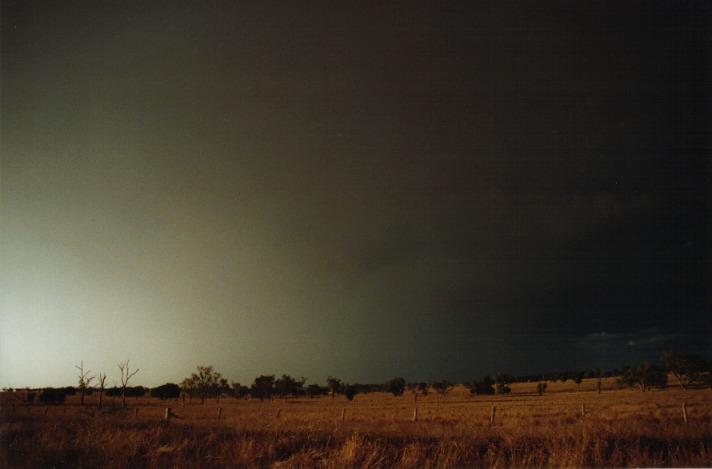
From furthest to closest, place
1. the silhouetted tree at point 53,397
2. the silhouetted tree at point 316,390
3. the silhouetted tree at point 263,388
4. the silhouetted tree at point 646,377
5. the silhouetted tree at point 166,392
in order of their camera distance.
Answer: the silhouetted tree at point 316,390 → the silhouetted tree at point 263,388 → the silhouetted tree at point 166,392 → the silhouetted tree at point 646,377 → the silhouetted tree at point 53,397

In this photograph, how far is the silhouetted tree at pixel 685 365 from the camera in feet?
253

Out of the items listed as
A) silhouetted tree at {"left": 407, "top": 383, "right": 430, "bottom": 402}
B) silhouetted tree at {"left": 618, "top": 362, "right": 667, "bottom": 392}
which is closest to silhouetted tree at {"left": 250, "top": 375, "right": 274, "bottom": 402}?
silhouetted tree at {"left": 407, "top": 383, "right": 430, "bottom": 402}

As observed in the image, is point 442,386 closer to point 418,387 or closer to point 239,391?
point 418,387

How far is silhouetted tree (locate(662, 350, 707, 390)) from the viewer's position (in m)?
77.2

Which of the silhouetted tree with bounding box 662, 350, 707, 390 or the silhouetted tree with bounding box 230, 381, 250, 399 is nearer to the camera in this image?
the silhouetted tree with bounding box 662, 350, 707, 390

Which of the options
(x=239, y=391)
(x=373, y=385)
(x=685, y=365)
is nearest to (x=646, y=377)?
(x=685, y=365)

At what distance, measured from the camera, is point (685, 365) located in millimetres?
77125

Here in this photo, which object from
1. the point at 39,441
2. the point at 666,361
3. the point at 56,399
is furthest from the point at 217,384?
the point at 39,441

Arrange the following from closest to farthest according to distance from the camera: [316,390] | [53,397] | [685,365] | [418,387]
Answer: [53,397] < [685,365] < [418,387] < [316,390]

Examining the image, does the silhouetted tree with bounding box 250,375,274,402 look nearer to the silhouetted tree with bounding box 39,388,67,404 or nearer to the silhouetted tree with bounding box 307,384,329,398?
the silhouetted tree with bounding box 307,384,329,398

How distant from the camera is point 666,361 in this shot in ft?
264

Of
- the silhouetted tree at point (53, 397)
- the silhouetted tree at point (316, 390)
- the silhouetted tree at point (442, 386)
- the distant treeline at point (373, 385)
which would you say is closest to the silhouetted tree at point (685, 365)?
the distant treeline at point (373, 385)

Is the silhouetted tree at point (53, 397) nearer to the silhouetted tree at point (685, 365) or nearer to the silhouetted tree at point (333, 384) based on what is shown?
the silhouetted tree at point (333, 384)

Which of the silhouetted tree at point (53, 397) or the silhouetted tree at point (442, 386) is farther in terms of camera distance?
the silhouetted tree at point (442, 386)
